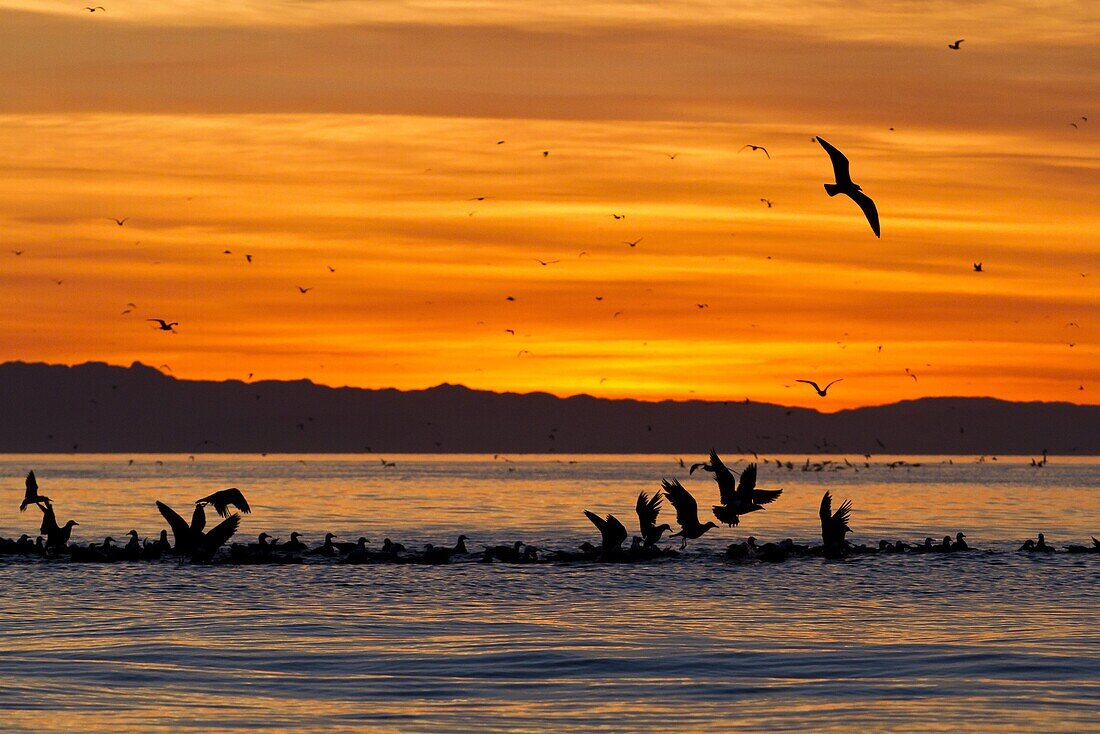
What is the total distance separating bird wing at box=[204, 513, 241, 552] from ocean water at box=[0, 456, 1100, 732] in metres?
0.98

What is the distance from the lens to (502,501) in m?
129

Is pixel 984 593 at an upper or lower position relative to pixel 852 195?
lower

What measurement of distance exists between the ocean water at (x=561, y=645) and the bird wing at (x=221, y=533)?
0.98m

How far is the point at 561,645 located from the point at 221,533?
22508mm

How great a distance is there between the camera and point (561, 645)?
121 ft

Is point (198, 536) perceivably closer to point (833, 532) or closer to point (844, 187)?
point (833, 532)

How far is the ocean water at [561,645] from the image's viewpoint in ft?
93.7

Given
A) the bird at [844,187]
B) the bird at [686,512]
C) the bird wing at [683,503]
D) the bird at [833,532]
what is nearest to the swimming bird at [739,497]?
the bird wing at [683,503]

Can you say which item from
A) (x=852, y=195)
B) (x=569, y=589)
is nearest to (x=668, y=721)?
(x=852, y=195)

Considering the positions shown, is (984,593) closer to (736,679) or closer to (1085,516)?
(736,679)

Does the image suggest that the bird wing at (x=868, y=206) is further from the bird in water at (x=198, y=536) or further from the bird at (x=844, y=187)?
the bird in water at (x=198, y=536)

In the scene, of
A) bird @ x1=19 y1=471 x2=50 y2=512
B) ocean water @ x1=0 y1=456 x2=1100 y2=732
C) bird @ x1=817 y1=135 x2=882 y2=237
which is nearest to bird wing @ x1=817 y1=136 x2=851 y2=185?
bird @ x1=817 y1=135 x2=882 y2=237

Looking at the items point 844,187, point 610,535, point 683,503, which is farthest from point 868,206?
point 610,535

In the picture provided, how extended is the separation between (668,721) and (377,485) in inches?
5850
